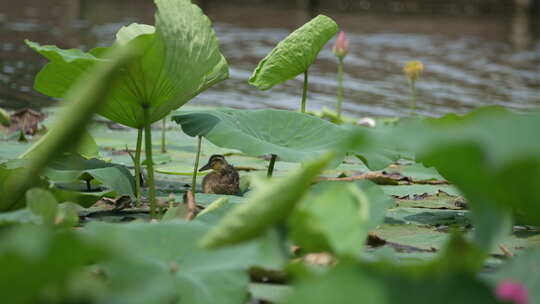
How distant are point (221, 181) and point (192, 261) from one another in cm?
75

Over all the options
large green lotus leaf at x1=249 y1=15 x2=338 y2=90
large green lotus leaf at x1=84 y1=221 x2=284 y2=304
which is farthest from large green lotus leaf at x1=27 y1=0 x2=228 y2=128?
large green lotus leaf at x1=84 y1=221 x2=284 y2=304

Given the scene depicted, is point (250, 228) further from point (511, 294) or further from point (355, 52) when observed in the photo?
point (355, 52)

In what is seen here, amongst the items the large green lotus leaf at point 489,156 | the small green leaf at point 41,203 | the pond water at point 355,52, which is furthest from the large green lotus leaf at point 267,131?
the pond water at point 355,52

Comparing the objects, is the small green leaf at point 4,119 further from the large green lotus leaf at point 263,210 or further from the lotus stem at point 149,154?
the large green lotus leaf at point 263,210

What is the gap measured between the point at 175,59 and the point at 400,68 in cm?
492

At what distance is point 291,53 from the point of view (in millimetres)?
1472

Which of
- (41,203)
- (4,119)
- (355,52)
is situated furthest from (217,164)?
(355,52)

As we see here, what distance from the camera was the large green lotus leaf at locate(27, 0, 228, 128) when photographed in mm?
1085

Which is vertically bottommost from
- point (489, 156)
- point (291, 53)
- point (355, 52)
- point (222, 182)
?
point (355, 52)

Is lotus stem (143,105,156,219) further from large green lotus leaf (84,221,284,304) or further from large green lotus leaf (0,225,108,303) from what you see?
large green lotus leaf (0,225,108,303)

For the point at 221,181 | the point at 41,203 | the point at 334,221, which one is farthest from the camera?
the point at 221,181

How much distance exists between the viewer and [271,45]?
651cm

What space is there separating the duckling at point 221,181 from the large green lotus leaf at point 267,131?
14cm

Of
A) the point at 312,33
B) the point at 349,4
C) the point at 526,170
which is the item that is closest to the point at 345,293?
the point at 526,170
